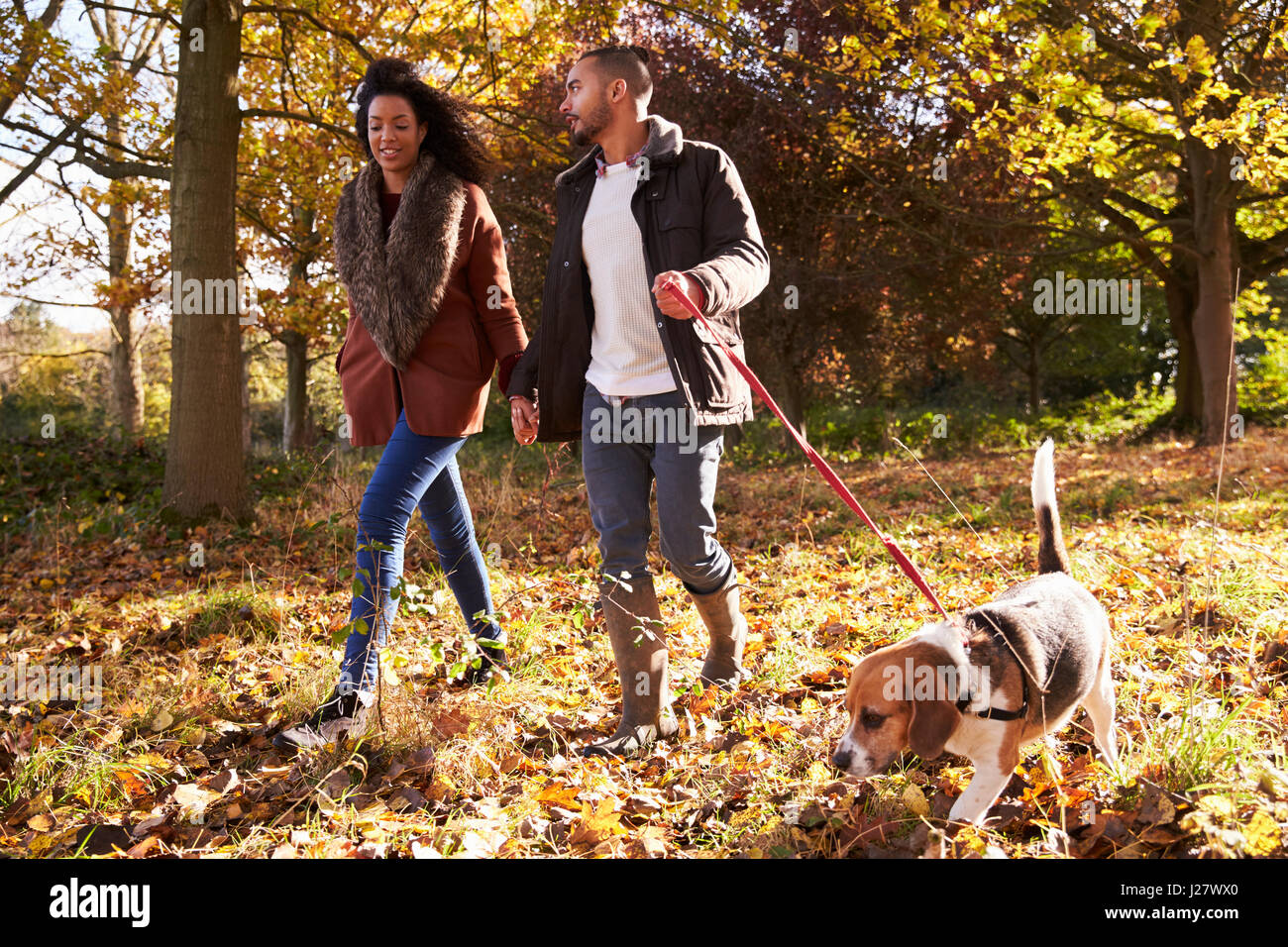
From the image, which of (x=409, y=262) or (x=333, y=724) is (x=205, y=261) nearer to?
(x=409, y=262)

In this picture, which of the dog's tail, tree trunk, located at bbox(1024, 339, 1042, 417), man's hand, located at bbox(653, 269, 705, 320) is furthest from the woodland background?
tree trunk, located at bbox(1024, 339, 1042, 417)

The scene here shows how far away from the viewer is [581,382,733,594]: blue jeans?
9.93 feet

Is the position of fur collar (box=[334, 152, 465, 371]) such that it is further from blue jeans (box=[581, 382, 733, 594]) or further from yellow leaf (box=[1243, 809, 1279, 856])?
yellow leaf (box=[1243, 809, 1279, 856])

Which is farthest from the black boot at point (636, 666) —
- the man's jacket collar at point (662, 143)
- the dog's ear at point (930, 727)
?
the man's jacket collar at point (662, 143)

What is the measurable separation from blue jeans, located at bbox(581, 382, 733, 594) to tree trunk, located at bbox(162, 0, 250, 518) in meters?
5.16

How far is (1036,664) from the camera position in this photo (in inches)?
96.4

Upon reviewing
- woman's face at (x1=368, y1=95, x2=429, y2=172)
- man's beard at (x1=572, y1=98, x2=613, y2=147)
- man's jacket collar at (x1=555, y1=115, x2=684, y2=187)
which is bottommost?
man's jacket collar at (x1=555, y1=115, x2=684, y2=187)

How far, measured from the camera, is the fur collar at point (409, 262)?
11.1ft

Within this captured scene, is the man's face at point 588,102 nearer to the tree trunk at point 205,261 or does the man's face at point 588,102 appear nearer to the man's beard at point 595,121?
the man's beard at point 595,121

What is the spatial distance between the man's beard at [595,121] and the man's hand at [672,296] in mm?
789

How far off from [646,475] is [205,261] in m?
5.36
